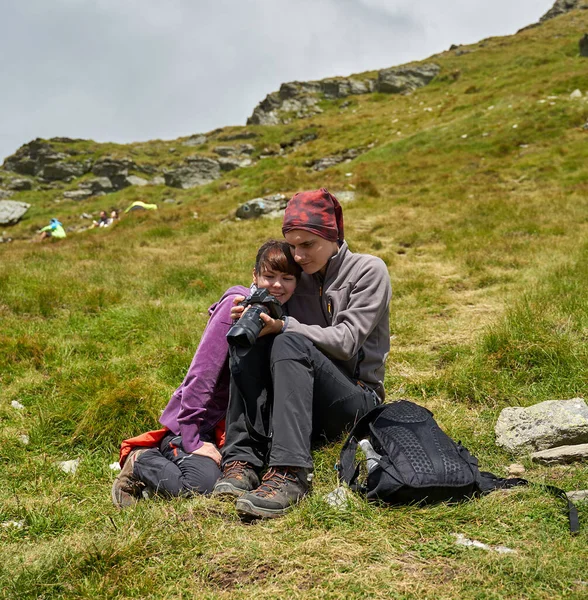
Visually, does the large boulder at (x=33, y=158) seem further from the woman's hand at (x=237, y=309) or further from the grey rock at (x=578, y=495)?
the grey rock at (x=578, y=495)

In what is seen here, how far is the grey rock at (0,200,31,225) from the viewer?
31969 mm

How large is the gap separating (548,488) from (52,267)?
993cm

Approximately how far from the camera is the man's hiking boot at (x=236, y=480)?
3105 millimetres

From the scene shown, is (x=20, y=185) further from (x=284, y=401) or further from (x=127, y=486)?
(x=284, y=401)

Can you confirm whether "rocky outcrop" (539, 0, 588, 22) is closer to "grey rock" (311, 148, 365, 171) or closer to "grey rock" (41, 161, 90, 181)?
"grey rock" (41, 161, 90, 181)

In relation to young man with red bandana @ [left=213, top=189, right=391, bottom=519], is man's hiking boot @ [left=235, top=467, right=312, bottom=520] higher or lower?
lower

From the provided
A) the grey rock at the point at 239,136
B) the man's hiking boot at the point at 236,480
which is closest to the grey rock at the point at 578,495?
the man's hiking boot at the point at 236,480

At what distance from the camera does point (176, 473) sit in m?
3.32

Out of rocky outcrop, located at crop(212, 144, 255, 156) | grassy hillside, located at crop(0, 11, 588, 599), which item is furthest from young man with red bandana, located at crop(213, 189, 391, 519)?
rocky outcrop, located at crop(212, 144, 255, 156)

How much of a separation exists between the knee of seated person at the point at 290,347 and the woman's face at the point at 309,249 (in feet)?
2.13

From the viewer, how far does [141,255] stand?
38.6 feet

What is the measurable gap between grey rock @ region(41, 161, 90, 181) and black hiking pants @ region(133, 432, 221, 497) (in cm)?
5804

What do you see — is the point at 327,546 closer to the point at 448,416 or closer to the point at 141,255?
the point at 448,416

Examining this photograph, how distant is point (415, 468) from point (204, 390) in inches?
63.5
